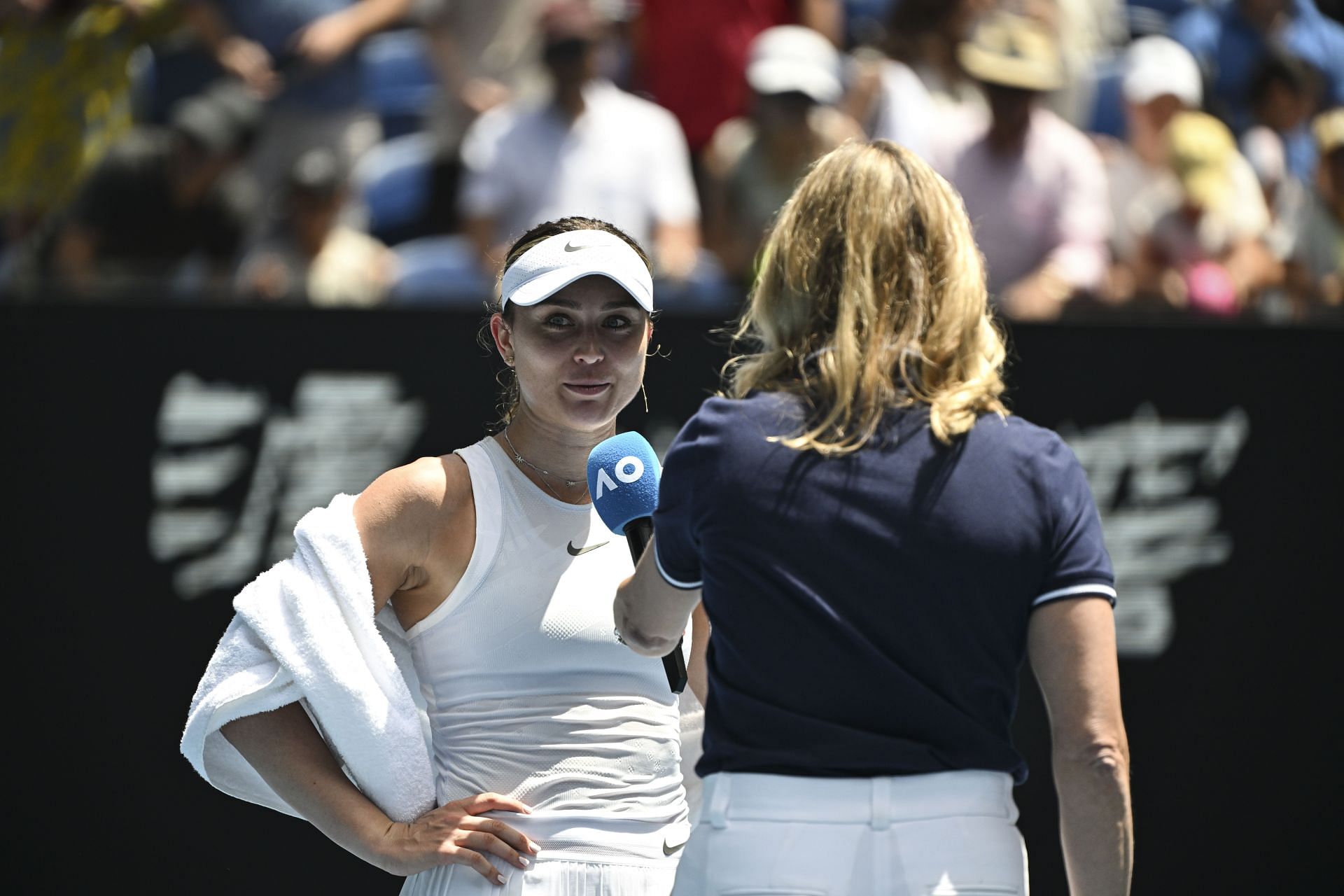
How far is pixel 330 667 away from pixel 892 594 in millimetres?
877

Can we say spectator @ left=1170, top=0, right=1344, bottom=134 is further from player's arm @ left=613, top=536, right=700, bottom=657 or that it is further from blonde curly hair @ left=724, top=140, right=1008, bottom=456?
player's arm @ left=613, top=536, right=700, bottom=657

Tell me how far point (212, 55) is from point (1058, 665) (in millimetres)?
4498

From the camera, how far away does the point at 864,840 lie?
185cm

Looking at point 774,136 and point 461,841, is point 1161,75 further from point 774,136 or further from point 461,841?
point 461,841

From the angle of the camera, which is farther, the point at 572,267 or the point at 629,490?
the point at 572,267

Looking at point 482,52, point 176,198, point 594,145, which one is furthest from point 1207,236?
point 176,198

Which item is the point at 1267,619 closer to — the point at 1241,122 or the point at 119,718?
the point at 1241,122

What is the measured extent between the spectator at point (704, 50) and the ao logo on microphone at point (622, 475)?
11.9 ft

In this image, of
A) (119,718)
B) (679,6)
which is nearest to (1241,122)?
(679,6)

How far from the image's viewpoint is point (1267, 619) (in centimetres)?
477

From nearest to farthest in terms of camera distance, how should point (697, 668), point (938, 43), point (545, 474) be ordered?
point (545, 474)
point (697, 668)
point (938, 43)

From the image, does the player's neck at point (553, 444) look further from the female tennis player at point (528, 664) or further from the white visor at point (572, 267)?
the white visor at point (572, 267)

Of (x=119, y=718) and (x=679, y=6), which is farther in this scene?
(x=679, y=6)

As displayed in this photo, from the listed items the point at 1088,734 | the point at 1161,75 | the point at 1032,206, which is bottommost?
the point at 1088,734
